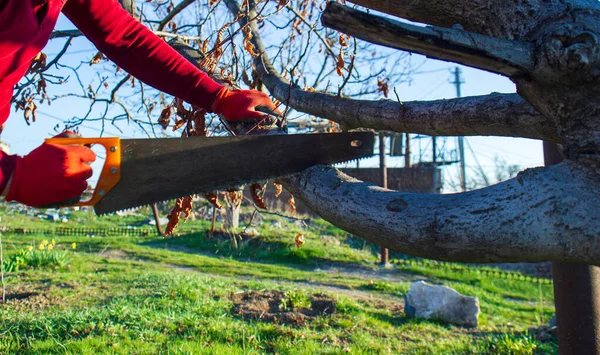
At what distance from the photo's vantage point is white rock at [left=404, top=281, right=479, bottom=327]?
6.73 meters

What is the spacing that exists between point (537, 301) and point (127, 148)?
9487mm

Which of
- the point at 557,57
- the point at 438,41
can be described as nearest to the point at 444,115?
the point at 557,57

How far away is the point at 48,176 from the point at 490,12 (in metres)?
1.73

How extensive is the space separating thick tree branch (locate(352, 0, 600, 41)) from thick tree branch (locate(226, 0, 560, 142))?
423mm

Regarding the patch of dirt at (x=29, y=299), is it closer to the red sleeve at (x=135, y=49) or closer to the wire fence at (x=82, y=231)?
the red sleeve at (x=135, y=49)

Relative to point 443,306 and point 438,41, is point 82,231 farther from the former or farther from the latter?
point 438,41

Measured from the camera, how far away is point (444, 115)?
240 cm

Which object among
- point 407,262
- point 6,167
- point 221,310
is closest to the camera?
point 6,167

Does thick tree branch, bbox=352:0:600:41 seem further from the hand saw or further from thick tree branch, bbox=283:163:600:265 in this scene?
the hand saw

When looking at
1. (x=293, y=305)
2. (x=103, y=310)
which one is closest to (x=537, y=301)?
(x=293, y=305)

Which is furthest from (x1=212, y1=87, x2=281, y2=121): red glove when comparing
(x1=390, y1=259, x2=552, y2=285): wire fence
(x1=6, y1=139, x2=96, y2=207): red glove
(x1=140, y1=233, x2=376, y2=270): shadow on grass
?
(x1=390, y1=259, x2=552, y2=285): wire fence

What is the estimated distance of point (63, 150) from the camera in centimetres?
182

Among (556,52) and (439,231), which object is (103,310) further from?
(556,52)

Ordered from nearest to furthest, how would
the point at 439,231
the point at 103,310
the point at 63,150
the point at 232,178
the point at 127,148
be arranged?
1. the point at 439,231
2. the point at 63,150
3. the point at 127,148
4. the point at 232,178
5. the point at 103,310
